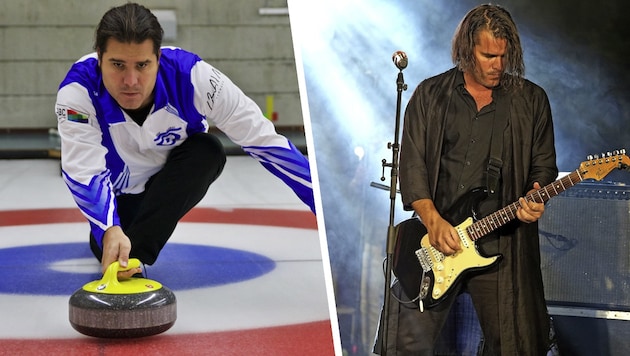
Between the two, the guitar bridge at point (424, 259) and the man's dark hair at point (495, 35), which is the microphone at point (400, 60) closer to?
the man's dark hair at point (495, 35)

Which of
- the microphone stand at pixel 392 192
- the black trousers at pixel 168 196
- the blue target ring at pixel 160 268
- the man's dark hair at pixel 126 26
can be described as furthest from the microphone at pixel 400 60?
the blue target ring at pixel 160 268

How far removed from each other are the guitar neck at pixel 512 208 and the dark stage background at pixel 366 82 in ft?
0.49

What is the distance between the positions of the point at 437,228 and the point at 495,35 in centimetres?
49

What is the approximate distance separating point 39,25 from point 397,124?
317 inches

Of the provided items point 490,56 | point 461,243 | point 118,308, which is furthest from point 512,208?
point 118,308

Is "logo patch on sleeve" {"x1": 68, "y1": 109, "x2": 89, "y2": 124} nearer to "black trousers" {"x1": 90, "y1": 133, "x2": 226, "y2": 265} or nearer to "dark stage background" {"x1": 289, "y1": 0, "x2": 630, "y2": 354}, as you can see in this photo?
"black trousers" {"x1": 90, "y1": 133, "x2": 226, "y2": 265}

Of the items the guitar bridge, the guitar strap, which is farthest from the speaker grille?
the guitar bridge

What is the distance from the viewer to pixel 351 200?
7.88 ft

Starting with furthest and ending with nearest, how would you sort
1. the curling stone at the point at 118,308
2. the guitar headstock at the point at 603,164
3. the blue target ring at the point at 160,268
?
the blue target ring at the point at 160,268, the curling stone at the point at 118,308, the guitar headstock at the point at 603,164

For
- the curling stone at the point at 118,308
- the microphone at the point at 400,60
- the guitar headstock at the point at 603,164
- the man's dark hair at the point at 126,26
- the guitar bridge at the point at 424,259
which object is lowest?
the curling stone at the point at 118,308

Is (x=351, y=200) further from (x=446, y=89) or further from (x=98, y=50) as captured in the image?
(x=98, y=50)

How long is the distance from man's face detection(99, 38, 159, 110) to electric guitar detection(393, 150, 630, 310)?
3.82 feet

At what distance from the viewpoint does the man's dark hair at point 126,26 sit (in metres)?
3.01

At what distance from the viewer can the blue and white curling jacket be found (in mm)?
3123
